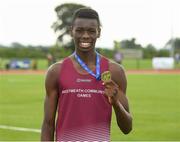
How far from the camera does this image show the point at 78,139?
402cm

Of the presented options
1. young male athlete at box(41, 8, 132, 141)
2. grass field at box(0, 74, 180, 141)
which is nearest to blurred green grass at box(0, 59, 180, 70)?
grass field at box(0, 74, 180, 141)

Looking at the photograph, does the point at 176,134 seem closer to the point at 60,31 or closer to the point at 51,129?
the point at 51,129

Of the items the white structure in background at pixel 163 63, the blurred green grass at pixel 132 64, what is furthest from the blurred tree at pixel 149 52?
the white structure in background at pixel 163 63

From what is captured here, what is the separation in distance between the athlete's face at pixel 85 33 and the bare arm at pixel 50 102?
22 cm

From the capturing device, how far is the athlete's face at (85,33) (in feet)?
12.8

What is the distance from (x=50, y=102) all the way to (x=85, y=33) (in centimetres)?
55

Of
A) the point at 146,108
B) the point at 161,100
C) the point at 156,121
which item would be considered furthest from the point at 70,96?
the point at 161,100

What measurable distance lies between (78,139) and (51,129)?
0.21 meters

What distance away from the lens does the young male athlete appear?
3.83m

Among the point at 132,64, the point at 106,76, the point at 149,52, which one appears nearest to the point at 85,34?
the point at 106,76

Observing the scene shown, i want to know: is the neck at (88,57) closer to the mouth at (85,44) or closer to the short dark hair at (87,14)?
the mouth at (85,44)

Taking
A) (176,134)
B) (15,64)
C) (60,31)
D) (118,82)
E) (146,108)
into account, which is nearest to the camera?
(118,82)

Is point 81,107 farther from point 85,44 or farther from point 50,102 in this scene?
point 85,44

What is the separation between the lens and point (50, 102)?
13.3 feet
